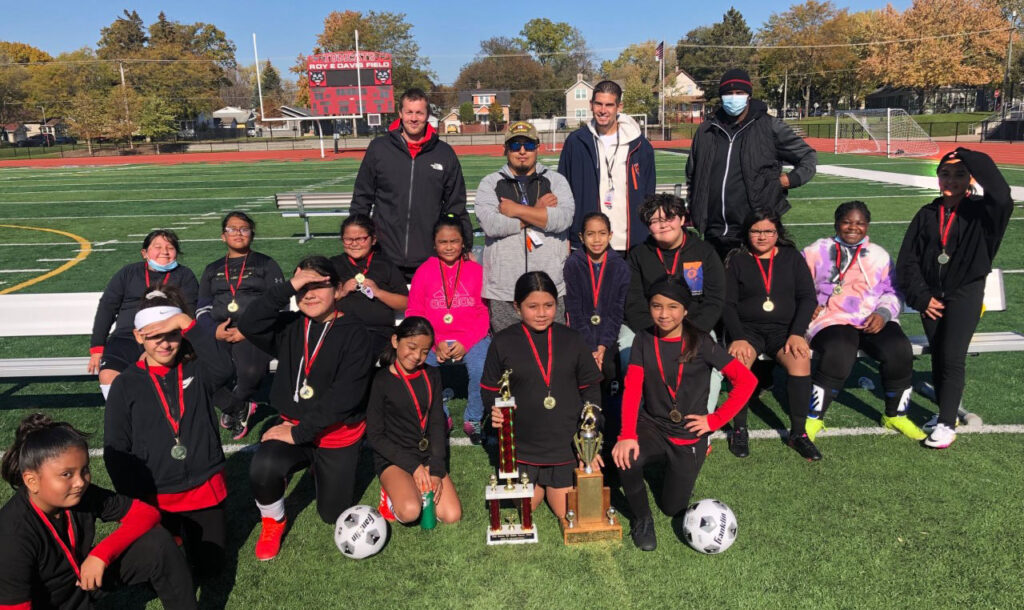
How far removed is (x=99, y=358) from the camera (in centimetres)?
494

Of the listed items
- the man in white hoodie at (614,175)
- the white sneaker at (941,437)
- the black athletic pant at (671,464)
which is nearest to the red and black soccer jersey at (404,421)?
the black athletic pant at (671,464)

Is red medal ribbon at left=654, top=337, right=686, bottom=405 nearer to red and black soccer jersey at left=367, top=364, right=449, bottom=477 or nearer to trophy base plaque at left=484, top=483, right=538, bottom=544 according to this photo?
trophy base plaque at left=484, top=483, right=538, bottom=544

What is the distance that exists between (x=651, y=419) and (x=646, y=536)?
71cm

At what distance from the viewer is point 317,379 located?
13.3 ft

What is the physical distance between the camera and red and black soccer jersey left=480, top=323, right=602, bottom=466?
4.02 meters

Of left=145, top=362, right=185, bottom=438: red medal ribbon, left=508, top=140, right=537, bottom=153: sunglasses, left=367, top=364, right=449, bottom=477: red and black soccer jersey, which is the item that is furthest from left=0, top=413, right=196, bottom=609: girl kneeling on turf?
left=508, top=140, right=537, bottom=153: sunglasses

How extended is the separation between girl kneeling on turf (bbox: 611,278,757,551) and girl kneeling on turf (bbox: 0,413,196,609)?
247cm

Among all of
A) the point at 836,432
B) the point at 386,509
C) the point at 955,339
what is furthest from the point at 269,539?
the point at 955,339

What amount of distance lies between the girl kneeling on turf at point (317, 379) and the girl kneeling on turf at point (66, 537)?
2.96ft

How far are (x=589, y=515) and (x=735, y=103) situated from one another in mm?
3338

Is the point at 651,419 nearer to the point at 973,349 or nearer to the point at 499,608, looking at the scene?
the point at 499,608

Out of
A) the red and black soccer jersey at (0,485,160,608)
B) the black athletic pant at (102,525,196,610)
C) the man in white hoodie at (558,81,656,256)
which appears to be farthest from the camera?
the man in white hoodie at (558,81,656,256)

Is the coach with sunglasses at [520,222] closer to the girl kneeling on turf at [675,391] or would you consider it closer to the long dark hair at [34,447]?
the girl kneeling on turf at [675,391]

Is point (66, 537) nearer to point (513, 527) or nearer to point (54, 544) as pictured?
point (54, 544)
